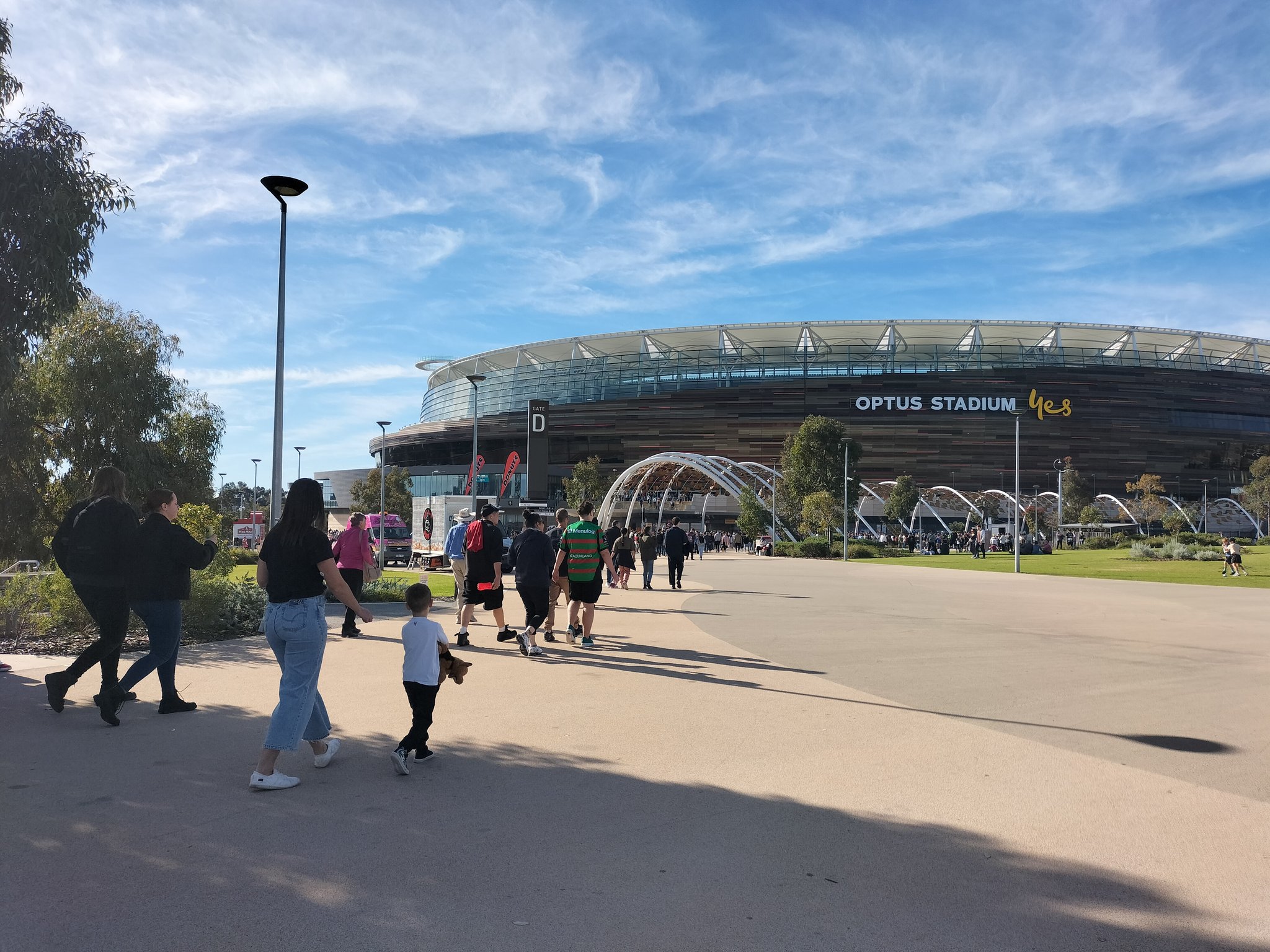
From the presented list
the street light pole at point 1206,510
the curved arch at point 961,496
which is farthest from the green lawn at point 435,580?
the street light pole at point 1206,510

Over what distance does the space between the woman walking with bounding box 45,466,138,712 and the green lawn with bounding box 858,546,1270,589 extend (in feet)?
83.4

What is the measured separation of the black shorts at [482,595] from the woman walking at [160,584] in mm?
4302

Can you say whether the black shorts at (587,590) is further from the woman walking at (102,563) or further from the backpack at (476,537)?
the woman walking at (102,563)

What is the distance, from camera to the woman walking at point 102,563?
650 cm

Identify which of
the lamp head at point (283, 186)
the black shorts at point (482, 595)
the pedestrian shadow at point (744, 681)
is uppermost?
the lamp head at point (283, 186)

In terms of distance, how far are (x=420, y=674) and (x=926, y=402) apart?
82.7m

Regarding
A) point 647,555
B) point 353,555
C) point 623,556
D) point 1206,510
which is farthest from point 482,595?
point 1206,510

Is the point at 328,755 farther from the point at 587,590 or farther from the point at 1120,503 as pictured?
the point at 1120,503

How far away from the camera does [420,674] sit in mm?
5512

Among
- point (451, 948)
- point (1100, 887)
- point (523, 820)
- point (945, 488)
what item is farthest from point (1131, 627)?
point (945, 488)

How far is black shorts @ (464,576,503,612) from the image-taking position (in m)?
10.8

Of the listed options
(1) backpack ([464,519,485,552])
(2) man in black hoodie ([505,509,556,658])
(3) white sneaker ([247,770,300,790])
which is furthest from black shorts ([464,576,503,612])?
(3) white sneaker ([247,770,300,790])

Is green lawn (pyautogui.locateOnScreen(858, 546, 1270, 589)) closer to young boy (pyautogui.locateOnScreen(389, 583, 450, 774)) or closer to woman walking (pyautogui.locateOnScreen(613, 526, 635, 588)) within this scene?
woman walking (pyautogui.locateOnScreen(613, 526, 635, 588))

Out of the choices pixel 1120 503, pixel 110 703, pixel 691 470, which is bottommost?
pixel 110 703
